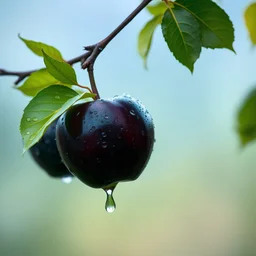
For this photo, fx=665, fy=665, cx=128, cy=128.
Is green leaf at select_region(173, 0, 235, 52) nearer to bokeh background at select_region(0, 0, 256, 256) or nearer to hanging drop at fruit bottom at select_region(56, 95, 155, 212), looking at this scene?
hanging drop at fruit bottom at select_region(56, 95, 155, 212)

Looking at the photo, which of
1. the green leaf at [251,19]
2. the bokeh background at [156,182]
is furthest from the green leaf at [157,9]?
the bokeh background at [156,182]

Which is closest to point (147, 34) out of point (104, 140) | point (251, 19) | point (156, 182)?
point (251, 19)

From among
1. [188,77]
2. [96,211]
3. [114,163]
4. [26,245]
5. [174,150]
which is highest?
[114,163]

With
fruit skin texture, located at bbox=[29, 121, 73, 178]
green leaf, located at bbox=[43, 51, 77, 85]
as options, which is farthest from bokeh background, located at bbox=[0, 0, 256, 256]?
green leaf, located at bbox=[43, 51, 77, 85]

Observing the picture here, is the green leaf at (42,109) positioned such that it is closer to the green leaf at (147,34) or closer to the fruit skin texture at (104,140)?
the fruit skin texture at (104,140)

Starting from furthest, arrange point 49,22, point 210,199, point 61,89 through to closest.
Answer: point 49,22
point 210,199
point 61,89

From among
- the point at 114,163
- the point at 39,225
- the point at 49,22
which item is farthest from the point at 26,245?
the point at 114,163

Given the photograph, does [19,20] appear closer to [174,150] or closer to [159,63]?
[159,63]
